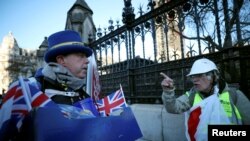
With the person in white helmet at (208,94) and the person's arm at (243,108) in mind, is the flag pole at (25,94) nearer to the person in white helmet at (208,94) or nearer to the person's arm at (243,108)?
the person in white helmet at (208,94)

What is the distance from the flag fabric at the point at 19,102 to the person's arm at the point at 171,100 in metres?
2.04

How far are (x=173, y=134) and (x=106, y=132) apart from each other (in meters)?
4.31

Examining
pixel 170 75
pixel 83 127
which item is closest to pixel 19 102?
pixel 83 127

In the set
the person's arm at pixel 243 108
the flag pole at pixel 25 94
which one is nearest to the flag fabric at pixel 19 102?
the flag pole at pixel 25 94

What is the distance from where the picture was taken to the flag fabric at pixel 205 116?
290 cm

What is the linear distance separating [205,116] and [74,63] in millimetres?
1716

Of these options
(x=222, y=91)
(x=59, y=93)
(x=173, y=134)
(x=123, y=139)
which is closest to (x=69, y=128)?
(x=123, y=139)

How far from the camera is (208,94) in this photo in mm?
3318

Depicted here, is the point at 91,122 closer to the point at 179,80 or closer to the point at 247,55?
the point at 247,55

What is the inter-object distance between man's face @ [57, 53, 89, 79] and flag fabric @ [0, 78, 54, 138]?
2.24 ft

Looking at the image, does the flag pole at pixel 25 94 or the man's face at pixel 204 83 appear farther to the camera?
the man's face at pixel 204 83

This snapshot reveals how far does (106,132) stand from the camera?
131cm

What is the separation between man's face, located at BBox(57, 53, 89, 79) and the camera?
2174 mm

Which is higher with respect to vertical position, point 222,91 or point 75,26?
point 75,26
